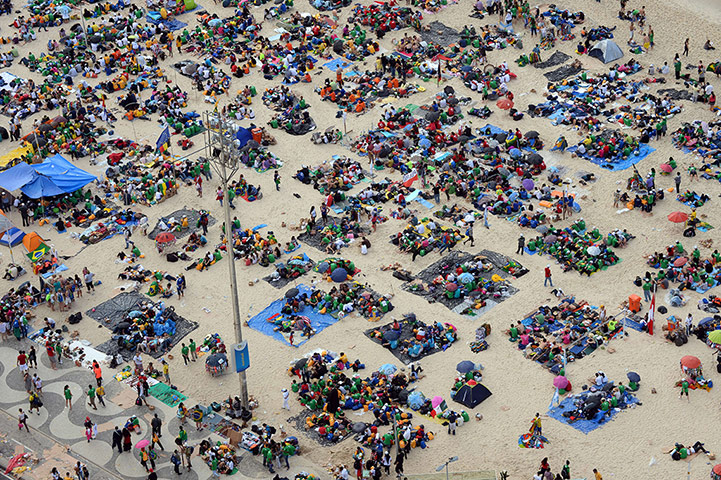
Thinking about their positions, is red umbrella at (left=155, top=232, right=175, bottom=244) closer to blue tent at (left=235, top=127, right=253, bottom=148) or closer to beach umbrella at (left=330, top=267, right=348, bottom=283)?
beach umbrella at (left=330, top=267, right=348, bottom=283)

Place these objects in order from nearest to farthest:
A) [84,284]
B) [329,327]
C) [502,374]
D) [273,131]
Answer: [502,374]
[329,327]
[84,284]
[273,131]

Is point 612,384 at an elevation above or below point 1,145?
above

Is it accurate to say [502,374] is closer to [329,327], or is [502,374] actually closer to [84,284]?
[329,327]

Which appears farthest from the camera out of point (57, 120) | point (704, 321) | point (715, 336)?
point (57, 120)

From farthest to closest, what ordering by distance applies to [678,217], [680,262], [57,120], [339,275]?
[57,120] → [678,217] → [339,275] → [680,262]

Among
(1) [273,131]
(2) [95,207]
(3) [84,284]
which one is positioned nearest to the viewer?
(3) [84,284]

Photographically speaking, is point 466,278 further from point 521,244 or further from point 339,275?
point 339,275

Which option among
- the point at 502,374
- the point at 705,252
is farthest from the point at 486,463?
the point at 705,252

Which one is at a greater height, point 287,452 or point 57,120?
point 287,452

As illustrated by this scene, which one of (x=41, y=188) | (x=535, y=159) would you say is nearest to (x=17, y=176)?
(x=41, y=188)
